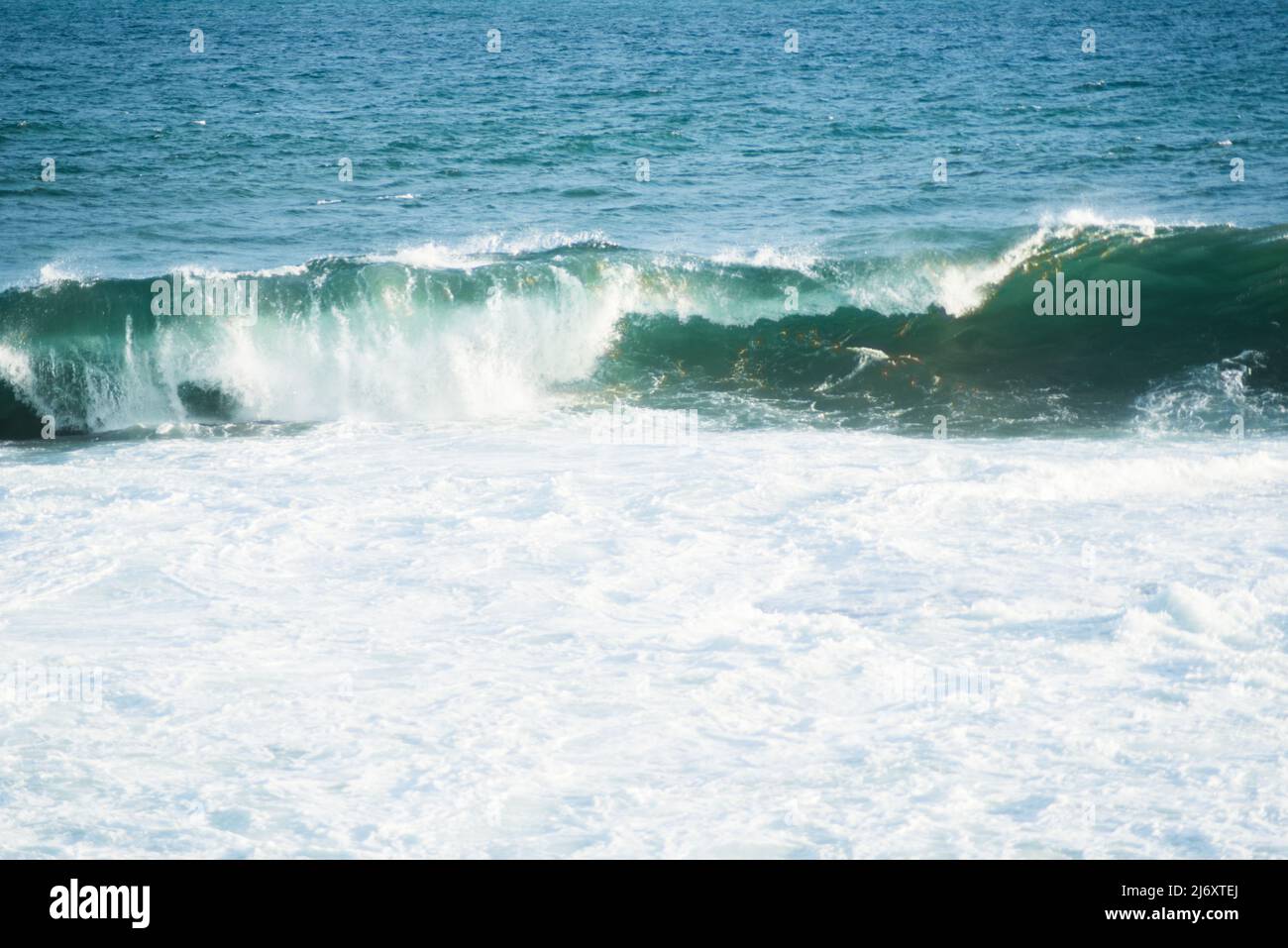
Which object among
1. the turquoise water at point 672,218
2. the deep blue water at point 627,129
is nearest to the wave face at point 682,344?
the turquoise water at point 672,218

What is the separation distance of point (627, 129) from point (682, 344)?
11034 millimetres

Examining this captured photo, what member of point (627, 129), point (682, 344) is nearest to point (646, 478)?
point (682, 344)

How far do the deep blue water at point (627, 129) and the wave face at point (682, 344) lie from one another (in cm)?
149

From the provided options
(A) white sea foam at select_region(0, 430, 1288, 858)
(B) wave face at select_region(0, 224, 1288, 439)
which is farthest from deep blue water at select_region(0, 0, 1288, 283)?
(A) white sea foam at select_region(0, 430, 1288, 858)

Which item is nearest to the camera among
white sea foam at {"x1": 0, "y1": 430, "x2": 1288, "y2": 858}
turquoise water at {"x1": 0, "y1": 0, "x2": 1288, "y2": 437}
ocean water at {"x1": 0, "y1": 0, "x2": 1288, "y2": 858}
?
white sea foam at {"x1": 0, "y1": 430, "x2": 1288, "y2": 858}

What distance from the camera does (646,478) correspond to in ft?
36.0

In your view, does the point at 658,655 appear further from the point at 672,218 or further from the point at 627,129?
the point at 627,129

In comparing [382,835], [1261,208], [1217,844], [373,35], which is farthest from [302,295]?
[373,35]

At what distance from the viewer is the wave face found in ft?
45.5

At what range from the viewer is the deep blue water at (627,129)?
19125 millimetres

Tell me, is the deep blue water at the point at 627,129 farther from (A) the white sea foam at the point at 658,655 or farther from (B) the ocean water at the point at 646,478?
(A) the white sea foam at the point at 658,655

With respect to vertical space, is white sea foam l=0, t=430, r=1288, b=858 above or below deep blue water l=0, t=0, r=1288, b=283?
below

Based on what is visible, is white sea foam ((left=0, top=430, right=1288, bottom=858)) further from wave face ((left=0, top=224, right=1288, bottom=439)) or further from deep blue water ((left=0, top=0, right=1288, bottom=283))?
deep blue water ((left=0, top=0, right=1288, bottom=283))

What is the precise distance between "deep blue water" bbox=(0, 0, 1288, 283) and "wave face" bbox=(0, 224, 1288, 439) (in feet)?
4.89
